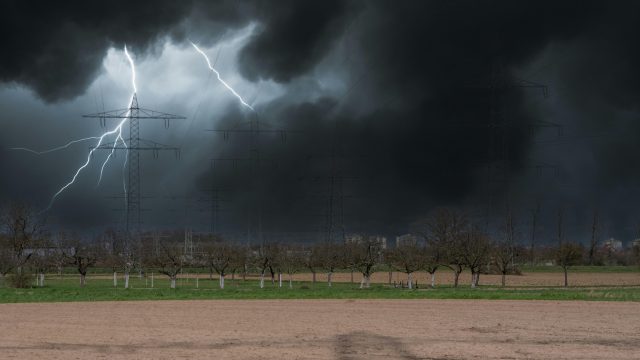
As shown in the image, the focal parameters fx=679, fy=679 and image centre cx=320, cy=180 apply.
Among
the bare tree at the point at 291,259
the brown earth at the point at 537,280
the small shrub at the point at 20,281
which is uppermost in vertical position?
the bare tree at the point at 291,259

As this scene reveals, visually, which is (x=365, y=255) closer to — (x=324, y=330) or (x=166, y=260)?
(x=166, y=260)

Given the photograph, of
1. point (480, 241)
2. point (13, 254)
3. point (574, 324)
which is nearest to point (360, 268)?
point (480, 241)

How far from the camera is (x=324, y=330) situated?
3034 centimetres

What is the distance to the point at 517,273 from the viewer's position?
379 feet

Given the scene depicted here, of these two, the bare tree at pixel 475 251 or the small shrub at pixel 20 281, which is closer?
the small shrub at pixel 20 281

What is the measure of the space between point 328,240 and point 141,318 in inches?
2511

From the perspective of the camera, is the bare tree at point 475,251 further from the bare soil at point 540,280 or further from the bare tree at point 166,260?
the bare tree at point 166,260

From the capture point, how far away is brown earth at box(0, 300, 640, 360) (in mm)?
23875

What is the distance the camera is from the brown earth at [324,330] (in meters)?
23.9

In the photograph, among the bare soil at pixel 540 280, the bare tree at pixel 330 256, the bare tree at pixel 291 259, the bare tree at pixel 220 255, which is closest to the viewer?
the bare soil at pixel 540 280

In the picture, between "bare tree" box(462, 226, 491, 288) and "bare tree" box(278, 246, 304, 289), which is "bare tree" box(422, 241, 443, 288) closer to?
"bare tree" box(462, 226, 491, 288)

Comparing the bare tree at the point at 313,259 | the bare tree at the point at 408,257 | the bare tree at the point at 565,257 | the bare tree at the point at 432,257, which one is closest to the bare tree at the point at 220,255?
the bare tree at the point at 313,259

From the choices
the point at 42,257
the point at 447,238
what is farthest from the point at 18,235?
the point at 447,238

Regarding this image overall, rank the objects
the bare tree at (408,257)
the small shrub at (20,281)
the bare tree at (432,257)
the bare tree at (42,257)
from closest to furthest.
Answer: the small shrub at (20,281) → the bare tree at (432,257) → the bare tree at (408,257) → the bare tree at (42,257)
